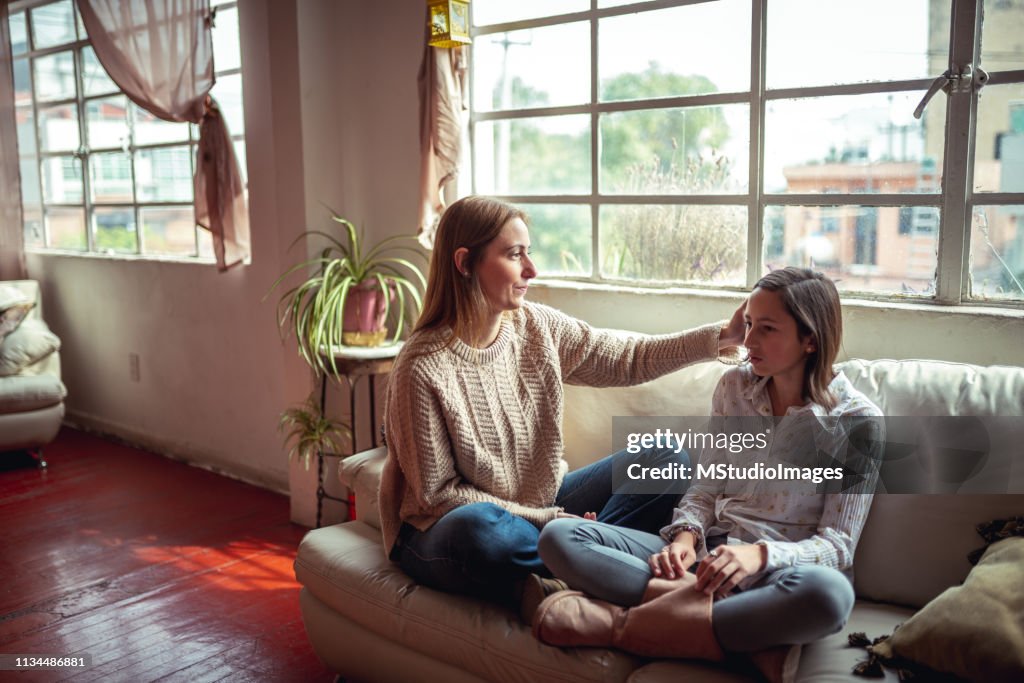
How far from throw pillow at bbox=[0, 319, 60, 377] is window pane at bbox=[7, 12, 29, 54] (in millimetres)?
1722

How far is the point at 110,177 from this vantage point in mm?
4582

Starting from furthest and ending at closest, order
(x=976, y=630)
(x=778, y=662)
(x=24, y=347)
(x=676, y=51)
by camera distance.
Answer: (x=24, y=347)
(x=676, y=51)
(x=778, y=662)
(x=976, y=630)

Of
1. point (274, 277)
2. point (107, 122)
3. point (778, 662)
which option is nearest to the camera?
point (778, 662)

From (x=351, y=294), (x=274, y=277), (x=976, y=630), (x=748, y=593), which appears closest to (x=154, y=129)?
(x=274, y=277)

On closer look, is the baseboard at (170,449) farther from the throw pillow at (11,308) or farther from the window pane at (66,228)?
the window pane at (66,228)

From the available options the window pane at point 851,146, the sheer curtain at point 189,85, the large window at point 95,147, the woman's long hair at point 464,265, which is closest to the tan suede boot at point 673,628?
the woman's long hair at point 464,265

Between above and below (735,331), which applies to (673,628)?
below

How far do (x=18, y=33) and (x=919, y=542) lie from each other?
525cm

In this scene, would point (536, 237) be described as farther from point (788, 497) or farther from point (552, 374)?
point (788, 497)

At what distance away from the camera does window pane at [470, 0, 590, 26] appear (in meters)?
2.77

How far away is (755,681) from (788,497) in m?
0.38

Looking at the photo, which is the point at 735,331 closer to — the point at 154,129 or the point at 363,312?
the point at 363,312

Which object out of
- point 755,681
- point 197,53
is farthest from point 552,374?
point 197,53

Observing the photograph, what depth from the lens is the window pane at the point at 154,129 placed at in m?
4.14
